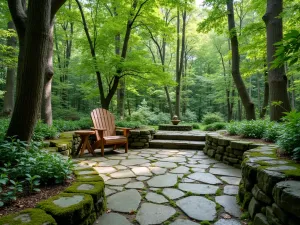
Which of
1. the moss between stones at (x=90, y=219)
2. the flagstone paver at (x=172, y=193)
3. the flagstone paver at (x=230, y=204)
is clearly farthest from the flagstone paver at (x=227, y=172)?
the moss between stones at (x=90, y=219)

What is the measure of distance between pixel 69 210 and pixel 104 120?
3429 mm

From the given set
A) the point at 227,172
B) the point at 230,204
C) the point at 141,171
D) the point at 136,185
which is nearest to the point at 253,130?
the point at 227,172

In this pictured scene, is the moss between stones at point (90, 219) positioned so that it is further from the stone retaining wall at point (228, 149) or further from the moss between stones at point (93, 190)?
the stone retaining wall at point (228, 149)

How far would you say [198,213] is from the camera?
171 cm

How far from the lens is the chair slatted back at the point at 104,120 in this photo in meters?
4.37

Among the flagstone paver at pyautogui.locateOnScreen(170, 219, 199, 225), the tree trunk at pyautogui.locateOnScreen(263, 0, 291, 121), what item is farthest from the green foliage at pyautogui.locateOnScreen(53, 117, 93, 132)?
the tree trunk at pyautogui.locateOnScreen(263, 0, 291, 121)

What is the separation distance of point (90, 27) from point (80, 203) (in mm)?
6413

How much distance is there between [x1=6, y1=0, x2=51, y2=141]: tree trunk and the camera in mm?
2068

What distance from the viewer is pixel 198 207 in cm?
182

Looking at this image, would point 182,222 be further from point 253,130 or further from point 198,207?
point 253,130

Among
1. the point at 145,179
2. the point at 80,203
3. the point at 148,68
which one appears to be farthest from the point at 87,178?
the point at 148,68

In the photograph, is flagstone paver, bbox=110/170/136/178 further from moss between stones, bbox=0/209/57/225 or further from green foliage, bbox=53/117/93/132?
green foliage, bbox=53/117/93/132

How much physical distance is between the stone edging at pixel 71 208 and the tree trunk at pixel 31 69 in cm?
98

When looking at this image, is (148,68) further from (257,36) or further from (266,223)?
(266,223)
